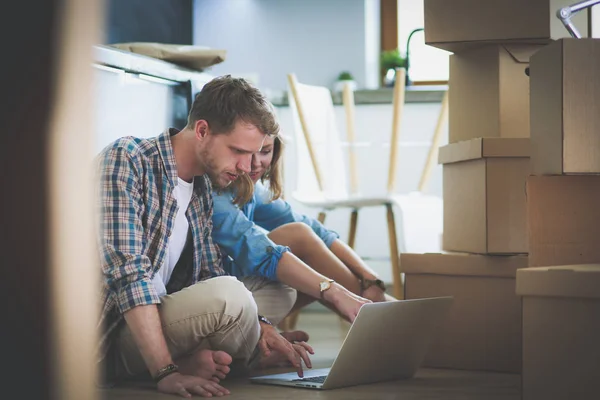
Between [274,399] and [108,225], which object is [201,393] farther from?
[108,225]

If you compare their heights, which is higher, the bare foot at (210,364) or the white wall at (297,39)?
the white wall at (297,39)

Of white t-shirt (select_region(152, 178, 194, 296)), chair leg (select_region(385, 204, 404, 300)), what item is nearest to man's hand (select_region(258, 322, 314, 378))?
white t-shirt (select_region(152, 178, 194, 296))

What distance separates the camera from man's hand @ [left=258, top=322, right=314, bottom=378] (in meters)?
1.77

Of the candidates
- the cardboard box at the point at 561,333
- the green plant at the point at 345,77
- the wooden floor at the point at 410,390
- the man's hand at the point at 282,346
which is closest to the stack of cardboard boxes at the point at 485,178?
the wooden floor at the point at 410,390

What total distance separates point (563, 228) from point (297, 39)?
2.65 m

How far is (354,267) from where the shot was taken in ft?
7.40

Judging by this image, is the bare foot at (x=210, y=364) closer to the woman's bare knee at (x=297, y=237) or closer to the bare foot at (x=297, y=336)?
the bare foot at (x=297, y=336)

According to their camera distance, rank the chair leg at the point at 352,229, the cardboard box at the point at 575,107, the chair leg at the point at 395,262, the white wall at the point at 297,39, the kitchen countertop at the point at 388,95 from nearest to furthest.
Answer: the cardboard box at the point at 575,107 < the chair leg at the point at 395,262 < the chair leg at the point at 352,229 < the kitchen countertop at the point at 388,95 < the white wall at the point at 297,39

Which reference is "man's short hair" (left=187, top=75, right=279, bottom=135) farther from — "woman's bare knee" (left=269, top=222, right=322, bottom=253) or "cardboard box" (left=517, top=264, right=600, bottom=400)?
"cardboard box" (left=517, top=264, right=600, bottom=400)

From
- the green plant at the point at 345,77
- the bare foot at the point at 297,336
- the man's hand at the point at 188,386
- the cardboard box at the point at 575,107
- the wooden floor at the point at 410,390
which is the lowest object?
the wooden floor at the point at 410,390

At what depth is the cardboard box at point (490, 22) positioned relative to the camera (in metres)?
1.93

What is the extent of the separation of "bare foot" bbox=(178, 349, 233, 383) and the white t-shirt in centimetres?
15

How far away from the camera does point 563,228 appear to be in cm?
165

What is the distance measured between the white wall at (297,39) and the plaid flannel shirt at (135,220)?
2319 mm
